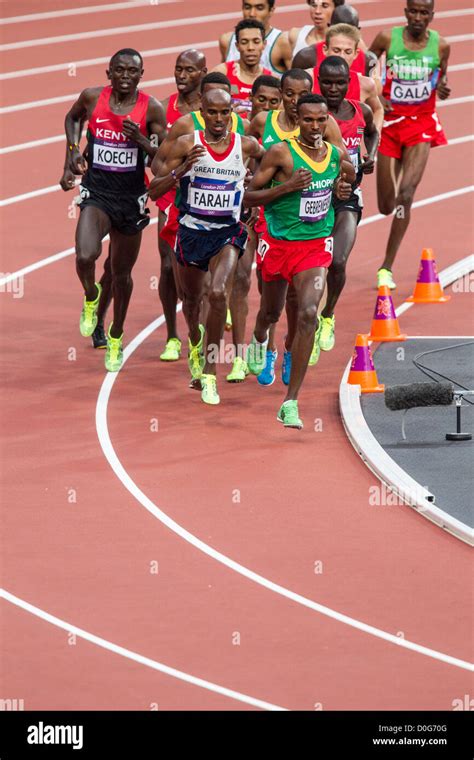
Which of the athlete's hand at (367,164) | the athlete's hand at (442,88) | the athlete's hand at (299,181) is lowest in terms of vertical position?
the athlete's hand at (367,164)

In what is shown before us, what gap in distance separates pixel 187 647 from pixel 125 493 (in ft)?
7.80

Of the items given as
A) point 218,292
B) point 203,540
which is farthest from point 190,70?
point 203,540

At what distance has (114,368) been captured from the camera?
13742 mm

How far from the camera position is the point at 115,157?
13195 millimetres

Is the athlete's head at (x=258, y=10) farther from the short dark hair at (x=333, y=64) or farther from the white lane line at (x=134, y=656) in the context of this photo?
the white lane line at (x=134, y=656)

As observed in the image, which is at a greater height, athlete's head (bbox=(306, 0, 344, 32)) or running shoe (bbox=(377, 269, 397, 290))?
athlete's head (bbox=(306, 0, 344, 32))

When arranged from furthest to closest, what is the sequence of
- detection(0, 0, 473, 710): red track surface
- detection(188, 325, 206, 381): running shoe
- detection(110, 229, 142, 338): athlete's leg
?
detection(110, 229, 142, 338): athlete's leg < detection(188, 325, 206, 381): running shoe < detection(0, 0, 473, 710): red track surface

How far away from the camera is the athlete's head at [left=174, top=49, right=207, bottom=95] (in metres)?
13.1

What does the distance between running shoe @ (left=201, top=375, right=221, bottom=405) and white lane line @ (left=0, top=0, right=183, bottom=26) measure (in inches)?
588

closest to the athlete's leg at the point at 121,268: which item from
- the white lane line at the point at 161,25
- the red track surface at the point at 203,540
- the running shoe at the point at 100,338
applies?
the red track surface at the point at 203,540

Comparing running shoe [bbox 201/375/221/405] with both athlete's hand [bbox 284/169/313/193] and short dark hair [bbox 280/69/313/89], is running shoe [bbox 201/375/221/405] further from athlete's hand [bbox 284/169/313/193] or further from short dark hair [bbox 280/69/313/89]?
short dark hair [bbox 280/69/313/89]

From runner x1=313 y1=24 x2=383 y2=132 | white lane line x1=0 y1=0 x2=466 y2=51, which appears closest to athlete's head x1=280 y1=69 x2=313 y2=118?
runner x1=313 y1=24 x2=383 y2=132

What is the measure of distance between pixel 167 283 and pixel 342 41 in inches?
97.6

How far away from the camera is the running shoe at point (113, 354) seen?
1375 cm
